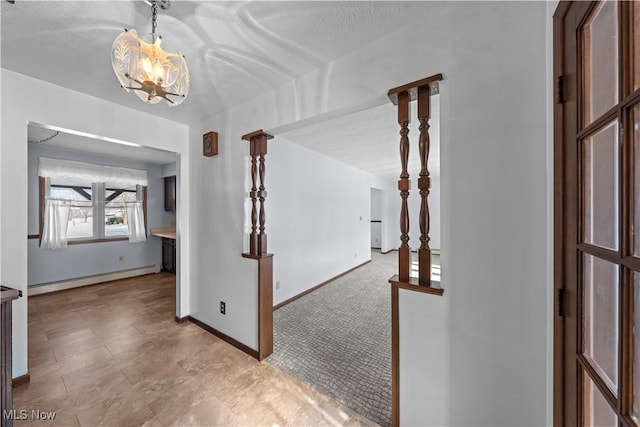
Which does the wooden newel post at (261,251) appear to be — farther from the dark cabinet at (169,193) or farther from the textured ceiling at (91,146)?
the dark cabinet at (169,193)

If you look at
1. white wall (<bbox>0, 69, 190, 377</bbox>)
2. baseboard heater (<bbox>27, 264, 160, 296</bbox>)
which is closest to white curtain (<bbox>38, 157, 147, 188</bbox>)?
baseboard heater (<bbox>27, 264, 160, 296</bbox>)

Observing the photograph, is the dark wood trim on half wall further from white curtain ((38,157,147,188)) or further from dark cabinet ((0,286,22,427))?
white curtain ((38,157,147,188))

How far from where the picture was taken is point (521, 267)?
1.09 meters

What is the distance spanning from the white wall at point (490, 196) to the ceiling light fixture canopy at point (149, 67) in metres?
1.10

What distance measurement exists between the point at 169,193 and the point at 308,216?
10.4 feet

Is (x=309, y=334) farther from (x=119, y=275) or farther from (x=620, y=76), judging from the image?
(x=119, y=275)

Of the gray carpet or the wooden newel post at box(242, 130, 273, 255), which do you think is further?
the wooden newel post at box(242, 130, 273, 255)

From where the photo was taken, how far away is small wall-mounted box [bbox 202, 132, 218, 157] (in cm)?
250

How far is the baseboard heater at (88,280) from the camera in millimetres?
3676

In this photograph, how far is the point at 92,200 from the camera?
14.0 ft

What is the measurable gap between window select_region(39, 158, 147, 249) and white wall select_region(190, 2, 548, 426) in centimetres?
494

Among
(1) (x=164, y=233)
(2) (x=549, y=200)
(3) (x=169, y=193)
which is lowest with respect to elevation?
(1) (x=164, y=233)

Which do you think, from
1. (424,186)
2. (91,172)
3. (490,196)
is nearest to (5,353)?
(424,186)
